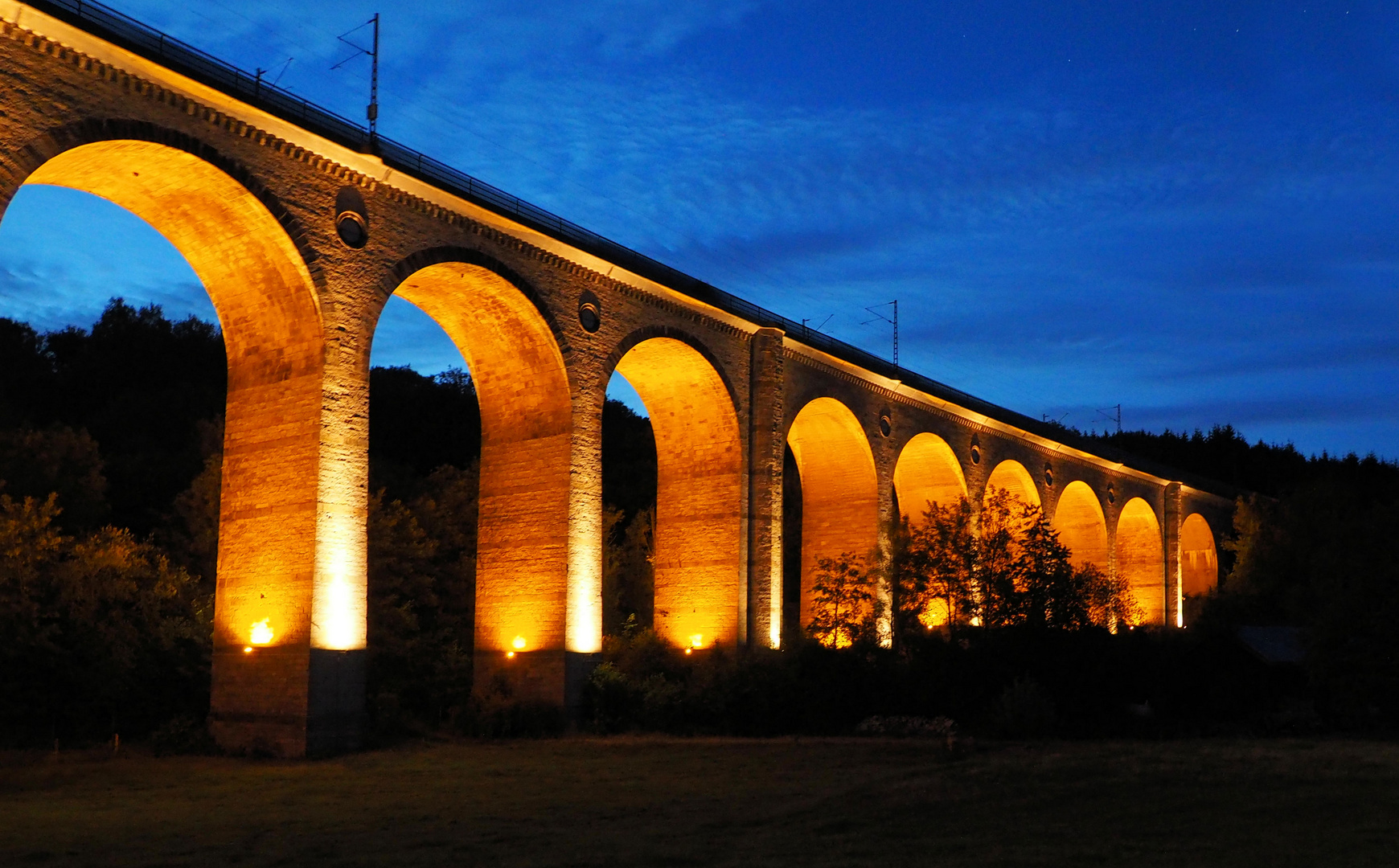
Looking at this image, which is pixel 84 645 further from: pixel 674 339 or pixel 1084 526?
pixel 1084 526

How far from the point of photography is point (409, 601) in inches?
1182

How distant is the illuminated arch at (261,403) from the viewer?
1803cm

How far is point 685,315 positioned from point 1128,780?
15059 mm

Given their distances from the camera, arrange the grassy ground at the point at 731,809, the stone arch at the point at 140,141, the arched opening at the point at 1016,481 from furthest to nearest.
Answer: the arched opening at the point at 1016,481 < the stone arch at the point at 140,141 < the grassy ground at the point at 731,809

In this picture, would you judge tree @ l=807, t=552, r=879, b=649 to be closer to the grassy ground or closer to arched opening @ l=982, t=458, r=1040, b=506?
the grassy ground

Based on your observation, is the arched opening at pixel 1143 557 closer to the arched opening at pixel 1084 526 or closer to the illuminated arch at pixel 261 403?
the arched opening at pixel 1084 526

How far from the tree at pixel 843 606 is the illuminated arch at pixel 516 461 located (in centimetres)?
679

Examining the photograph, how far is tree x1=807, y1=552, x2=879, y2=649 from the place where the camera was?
27806mm

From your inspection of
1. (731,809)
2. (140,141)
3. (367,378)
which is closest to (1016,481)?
(367,378)

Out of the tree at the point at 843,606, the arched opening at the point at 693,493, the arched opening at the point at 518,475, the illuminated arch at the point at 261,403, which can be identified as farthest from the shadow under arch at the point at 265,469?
the tree at the point at 843,606

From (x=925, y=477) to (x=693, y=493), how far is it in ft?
36.7

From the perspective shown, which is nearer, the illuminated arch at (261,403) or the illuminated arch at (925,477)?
the illuminated arch at (261,403)

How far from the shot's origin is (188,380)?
48250 mm

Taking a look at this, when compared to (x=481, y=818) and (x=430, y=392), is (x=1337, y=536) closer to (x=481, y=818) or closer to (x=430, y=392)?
(x=481, y=818)
